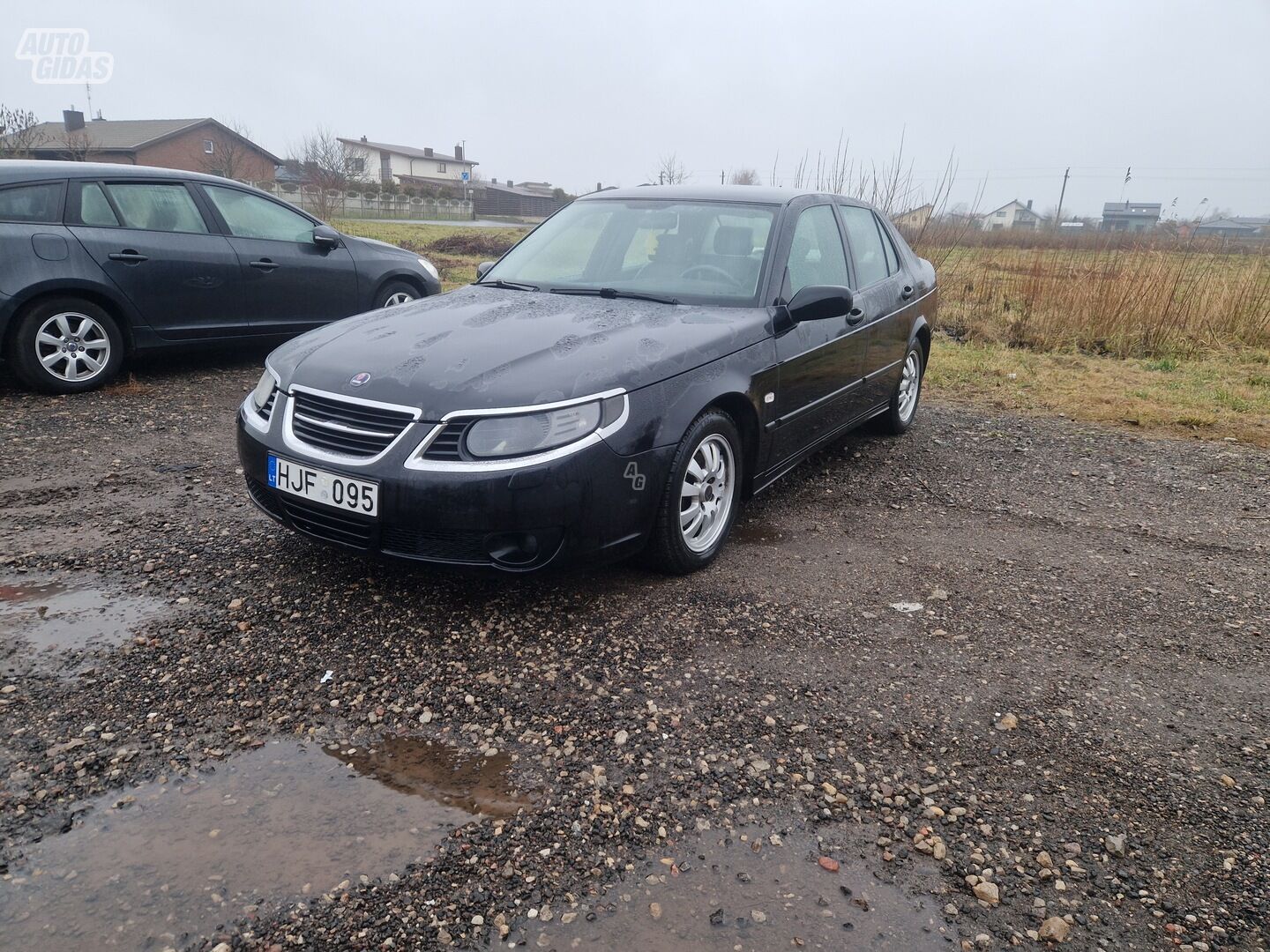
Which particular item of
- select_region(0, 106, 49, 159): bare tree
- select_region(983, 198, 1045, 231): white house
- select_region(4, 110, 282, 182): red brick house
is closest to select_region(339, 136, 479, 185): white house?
select_region(4, 110, 282, 182): red brick house

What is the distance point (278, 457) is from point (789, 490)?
2.85 m

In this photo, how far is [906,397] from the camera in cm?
626

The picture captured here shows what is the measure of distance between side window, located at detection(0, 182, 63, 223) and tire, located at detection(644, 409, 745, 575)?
5.21 meters

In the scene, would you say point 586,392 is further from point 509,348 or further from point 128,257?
point 128,257

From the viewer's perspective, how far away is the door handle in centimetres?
624

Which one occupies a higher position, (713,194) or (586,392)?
(713,194)

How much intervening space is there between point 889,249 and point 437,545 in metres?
3.94

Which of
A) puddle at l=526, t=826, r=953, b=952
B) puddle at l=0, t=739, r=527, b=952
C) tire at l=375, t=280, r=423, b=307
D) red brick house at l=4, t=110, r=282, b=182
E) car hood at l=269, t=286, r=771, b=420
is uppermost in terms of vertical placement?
red brick house at l=4, t=110, r=282, b=182

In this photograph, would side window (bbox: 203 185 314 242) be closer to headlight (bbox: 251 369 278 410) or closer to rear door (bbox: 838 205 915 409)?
headlight (bbox: 251 369 278 410)

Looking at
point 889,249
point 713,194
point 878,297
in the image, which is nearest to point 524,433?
point 713,194

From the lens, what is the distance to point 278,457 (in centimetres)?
329

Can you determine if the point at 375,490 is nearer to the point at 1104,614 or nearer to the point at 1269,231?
the point at 1104,614

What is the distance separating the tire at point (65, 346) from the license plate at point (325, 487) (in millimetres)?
3903

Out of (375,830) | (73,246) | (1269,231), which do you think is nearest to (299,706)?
(375,830)
